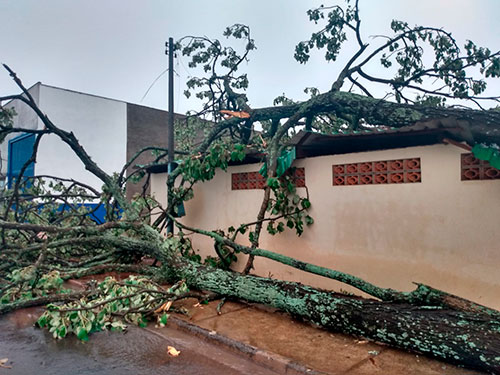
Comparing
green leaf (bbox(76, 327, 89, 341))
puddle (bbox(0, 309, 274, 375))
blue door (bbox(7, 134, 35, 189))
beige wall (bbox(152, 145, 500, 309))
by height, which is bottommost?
puddle (bbox(0, 309, 274, 375))

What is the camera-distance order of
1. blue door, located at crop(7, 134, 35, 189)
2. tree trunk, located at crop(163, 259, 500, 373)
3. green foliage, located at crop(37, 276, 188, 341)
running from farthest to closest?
1. blue door, located at crop(7, 134, 35, 189)
2. green foliage, located at crop(37, 276, 188, 341)
3. tree trunk, located at crop(163, 259, 500, 373)

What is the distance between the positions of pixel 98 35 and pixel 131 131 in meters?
11.5

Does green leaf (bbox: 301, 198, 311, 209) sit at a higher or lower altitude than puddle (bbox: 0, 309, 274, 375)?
higher

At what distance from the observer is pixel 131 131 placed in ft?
68.3

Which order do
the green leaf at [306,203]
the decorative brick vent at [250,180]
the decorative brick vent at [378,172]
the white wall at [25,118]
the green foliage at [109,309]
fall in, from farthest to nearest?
the white wall at [25,118] → the decorative brick vent at [250,180] → the green leaf at [306,203] → the decorative brick vent at [378,172] → the green foliage at [109,309]

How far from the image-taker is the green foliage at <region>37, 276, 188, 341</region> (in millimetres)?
3795

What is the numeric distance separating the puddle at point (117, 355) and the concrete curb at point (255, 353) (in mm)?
60

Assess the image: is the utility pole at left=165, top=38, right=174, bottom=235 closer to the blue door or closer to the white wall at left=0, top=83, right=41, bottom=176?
the white wall at left=0, top=83, right=41, bottom=176

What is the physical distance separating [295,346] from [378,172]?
279 centimetres

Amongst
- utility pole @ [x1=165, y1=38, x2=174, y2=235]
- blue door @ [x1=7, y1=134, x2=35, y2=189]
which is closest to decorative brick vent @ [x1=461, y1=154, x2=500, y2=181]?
utility pole @ [x1=165, y1=38, x2=174, y2=235]

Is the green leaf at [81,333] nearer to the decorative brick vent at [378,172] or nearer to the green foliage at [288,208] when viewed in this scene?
the green foliage at [288,208]

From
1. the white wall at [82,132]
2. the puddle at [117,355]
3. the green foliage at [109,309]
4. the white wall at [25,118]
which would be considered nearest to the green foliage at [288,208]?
the green foliage at [109,309]

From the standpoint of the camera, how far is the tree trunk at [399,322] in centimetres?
318

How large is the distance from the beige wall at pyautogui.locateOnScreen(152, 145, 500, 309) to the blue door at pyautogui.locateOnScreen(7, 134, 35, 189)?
15.6 m
